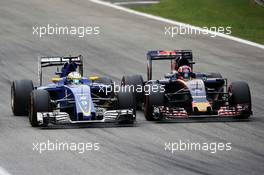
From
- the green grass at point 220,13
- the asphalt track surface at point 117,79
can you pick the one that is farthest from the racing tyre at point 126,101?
the green grass at point 220,13

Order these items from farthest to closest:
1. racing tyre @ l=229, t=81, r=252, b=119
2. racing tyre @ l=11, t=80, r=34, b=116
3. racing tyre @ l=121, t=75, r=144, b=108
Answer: racing tyre @ l=121, t=75, r=144, b=108 < racing tyre @ l=11, t=80, r=34, b=116 < racing tyre @ l=229, t=81, r=252, b=119

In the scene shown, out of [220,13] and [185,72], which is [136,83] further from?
[220,13]

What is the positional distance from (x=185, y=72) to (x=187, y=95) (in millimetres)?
790

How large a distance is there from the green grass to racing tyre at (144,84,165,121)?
16.3 meters

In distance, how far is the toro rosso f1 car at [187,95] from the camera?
27.8 metres

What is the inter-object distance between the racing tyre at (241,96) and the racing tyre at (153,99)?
1741 mm

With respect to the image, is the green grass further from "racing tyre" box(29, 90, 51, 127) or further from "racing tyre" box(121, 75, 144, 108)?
"racing tyre" box(29, 90, 51, 127)

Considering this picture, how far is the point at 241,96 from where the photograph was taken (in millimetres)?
28219

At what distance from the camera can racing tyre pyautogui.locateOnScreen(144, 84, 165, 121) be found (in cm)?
2780

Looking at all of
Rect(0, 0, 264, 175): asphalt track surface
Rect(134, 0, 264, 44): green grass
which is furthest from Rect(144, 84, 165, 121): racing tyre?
Rect(134, 0, 264, 44): green grass

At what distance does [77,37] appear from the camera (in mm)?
44969

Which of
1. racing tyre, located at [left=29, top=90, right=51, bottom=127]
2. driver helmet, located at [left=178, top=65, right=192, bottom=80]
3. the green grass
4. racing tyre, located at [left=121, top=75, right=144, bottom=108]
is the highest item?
the green grass

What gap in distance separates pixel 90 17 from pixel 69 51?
6.29 m

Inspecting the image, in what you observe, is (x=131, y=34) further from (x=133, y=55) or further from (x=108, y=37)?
(x=133, y=55)
